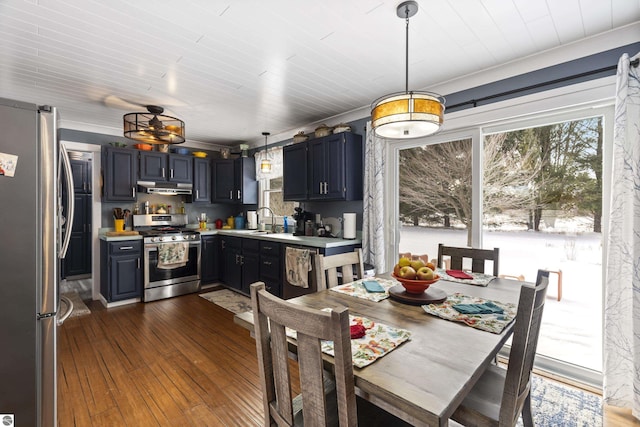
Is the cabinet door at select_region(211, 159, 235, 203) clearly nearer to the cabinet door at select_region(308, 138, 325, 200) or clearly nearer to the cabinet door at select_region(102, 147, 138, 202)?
the cabinet door at select_region(102, 147, 138, 202)

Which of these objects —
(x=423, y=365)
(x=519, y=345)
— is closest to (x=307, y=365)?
(x=423, y=365)

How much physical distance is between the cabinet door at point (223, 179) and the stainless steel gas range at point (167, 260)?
3.06 feet

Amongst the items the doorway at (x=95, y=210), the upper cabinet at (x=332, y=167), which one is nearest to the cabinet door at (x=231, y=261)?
the upper cabinet at (x=332, y=167)

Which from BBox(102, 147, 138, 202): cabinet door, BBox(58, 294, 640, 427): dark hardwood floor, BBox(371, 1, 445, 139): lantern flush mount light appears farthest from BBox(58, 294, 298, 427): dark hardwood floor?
BBox(371, 1, 445, 139): lantern flush mount light

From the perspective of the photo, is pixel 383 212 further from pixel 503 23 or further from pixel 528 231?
pixel 503 23

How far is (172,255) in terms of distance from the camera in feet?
14.1

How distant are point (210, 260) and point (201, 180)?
4.53ft

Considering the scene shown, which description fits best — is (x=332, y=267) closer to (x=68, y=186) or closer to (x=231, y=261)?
(x=68, y=186)

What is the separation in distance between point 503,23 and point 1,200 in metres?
2.94

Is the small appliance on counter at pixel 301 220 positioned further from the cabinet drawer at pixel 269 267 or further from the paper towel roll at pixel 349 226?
the paper towel roll at pixel 349 226

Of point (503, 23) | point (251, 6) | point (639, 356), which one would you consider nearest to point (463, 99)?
point (503, 23)

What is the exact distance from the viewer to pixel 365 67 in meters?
2.65

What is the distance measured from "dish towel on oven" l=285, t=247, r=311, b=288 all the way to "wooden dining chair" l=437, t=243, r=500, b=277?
1462 millimetres

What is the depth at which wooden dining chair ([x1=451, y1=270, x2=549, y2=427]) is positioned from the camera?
1.03 m
